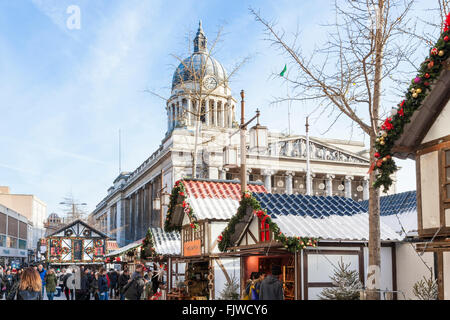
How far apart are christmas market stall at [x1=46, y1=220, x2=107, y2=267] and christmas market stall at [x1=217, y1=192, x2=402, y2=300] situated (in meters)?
26.6

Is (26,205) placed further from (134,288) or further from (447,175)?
(447,175)

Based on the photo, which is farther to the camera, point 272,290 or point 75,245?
point 75,245

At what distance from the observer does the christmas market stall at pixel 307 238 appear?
13.7 meters

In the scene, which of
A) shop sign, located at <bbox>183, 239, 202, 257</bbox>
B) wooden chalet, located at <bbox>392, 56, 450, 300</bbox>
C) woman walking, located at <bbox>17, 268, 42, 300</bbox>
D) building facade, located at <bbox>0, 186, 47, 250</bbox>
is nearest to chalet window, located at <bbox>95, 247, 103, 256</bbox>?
shop sign, located at <bbox>183, 239, 202, 257</bbox>

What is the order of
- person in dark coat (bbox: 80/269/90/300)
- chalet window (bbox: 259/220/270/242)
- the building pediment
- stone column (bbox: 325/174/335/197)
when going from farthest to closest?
stone column (bbox: 325/174/335/197)
the building pediment
person in dark coat (bbox: 80/269/90/300)
chalet window (bbox: 259/220/270/242)

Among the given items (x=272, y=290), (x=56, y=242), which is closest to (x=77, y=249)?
(x=56, y=242)

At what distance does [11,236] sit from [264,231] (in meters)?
68.9

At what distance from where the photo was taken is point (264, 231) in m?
15.3

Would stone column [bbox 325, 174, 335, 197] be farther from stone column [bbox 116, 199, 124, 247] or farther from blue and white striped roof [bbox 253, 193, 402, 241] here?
blue and white striped roof [bbox 253, 193, 402, 241]

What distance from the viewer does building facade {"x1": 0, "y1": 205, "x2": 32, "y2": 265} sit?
6781cm
